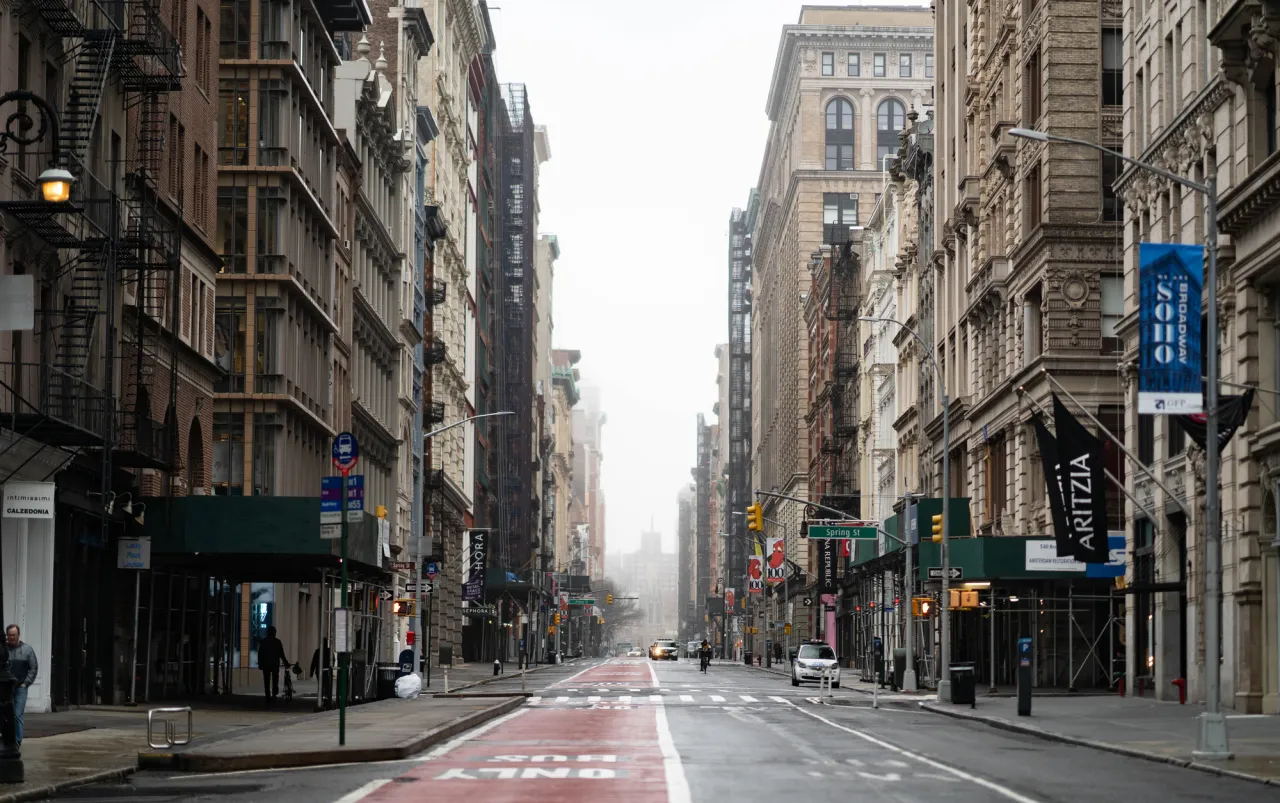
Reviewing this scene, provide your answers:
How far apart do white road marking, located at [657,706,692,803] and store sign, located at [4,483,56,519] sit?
436 inches

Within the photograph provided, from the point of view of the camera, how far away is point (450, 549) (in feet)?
361

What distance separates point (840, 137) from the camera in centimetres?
15425

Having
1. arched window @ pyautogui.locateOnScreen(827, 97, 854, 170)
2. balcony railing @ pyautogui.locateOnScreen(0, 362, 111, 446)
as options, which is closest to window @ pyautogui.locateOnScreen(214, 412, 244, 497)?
balcony railing @ pyautogui.locateOnScreen(0, 362, 111, 446)

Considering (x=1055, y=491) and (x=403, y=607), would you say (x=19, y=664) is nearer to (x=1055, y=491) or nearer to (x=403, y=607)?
(x=1055, y=491)

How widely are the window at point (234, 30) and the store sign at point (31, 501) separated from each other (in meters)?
31.1

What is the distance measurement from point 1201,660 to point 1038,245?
65.2ft

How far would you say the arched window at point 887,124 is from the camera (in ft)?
508

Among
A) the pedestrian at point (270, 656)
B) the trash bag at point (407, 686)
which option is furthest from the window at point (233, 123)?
the trash bag at point (407, 686)

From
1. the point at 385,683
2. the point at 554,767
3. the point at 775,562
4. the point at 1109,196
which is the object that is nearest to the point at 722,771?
the point at 554,767

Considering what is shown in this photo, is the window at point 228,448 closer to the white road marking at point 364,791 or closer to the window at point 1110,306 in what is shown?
the window at point 1110,306

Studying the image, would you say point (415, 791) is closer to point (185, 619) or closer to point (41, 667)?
point (41, 667)

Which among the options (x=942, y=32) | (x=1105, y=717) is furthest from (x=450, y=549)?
(x=1105, y=717)

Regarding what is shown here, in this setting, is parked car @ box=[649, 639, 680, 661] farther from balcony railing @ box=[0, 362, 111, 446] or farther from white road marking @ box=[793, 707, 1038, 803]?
balcony railing @ box=[0, 362, 111, 446]

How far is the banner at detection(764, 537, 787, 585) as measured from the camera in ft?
352
